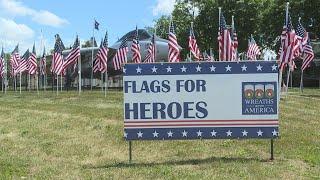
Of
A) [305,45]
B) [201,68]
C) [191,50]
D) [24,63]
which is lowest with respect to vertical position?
[201,68]

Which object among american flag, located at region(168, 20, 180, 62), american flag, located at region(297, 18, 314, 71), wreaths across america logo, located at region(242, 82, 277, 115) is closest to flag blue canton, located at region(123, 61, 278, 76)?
wreaths across america logo, located at region(242, 82, 277, 115)

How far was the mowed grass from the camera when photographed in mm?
9648

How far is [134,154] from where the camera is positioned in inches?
464

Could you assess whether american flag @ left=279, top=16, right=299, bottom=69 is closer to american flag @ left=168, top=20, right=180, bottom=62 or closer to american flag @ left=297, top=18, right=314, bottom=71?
american flag @ left=297, top=18, right=314, bottom=71

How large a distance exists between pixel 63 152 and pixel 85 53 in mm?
35302

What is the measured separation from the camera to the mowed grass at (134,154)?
9648 mm

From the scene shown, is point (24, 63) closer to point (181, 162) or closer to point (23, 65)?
point (23, 65)

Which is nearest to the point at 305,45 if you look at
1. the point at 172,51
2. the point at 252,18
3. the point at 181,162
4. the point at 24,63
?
the point at 172,51

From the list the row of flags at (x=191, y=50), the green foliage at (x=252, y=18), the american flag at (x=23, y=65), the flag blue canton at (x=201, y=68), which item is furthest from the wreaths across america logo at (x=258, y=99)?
the green foliage at (x=252, y=18)

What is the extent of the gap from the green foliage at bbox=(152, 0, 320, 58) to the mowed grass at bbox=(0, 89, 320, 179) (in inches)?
1602

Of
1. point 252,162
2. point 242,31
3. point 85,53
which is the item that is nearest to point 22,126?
point 252,162

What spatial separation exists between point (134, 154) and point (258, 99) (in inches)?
109

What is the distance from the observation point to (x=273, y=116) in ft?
34.6

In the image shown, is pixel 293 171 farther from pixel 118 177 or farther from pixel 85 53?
pixel 85 53
